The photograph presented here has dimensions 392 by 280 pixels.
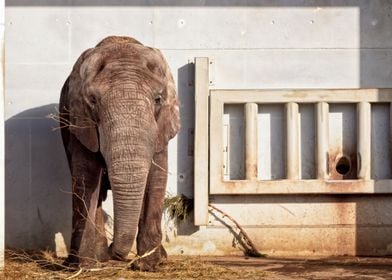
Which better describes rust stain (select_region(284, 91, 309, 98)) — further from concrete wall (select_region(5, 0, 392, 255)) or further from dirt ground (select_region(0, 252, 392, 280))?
dirt ground (select_region(0, 252, 392, 280))

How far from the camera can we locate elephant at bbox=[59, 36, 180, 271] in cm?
1007

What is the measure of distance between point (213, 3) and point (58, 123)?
7.22ft

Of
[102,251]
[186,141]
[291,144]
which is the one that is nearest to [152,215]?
[102,251]

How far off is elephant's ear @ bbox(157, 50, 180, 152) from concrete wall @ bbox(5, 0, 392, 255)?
1.92 metres

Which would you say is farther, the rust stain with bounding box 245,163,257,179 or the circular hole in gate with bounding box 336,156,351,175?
the circular hole in gate with bounding box 336,156,351,175

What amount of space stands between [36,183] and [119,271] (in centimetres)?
272

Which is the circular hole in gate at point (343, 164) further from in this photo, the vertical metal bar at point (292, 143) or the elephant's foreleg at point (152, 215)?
the elephant's foreleg at point (152, 215)

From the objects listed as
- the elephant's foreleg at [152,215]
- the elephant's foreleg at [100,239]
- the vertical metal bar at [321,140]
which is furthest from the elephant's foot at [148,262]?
the vertical metal bar at [321,140]

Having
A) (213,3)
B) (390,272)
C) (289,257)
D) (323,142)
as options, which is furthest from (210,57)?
(390,272)

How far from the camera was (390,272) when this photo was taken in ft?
37.3

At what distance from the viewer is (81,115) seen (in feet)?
35.9

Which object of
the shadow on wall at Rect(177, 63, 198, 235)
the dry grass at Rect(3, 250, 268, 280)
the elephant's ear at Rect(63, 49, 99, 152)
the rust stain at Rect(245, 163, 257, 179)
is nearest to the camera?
the dry grass at Rect(3, 250, 268, 280)

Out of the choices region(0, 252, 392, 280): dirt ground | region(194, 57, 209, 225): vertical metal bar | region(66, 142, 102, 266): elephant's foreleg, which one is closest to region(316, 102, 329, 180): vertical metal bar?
region(0, 252, 392, 280): dirt ground

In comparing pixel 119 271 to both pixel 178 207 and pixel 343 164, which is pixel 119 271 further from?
pixel 343 164
